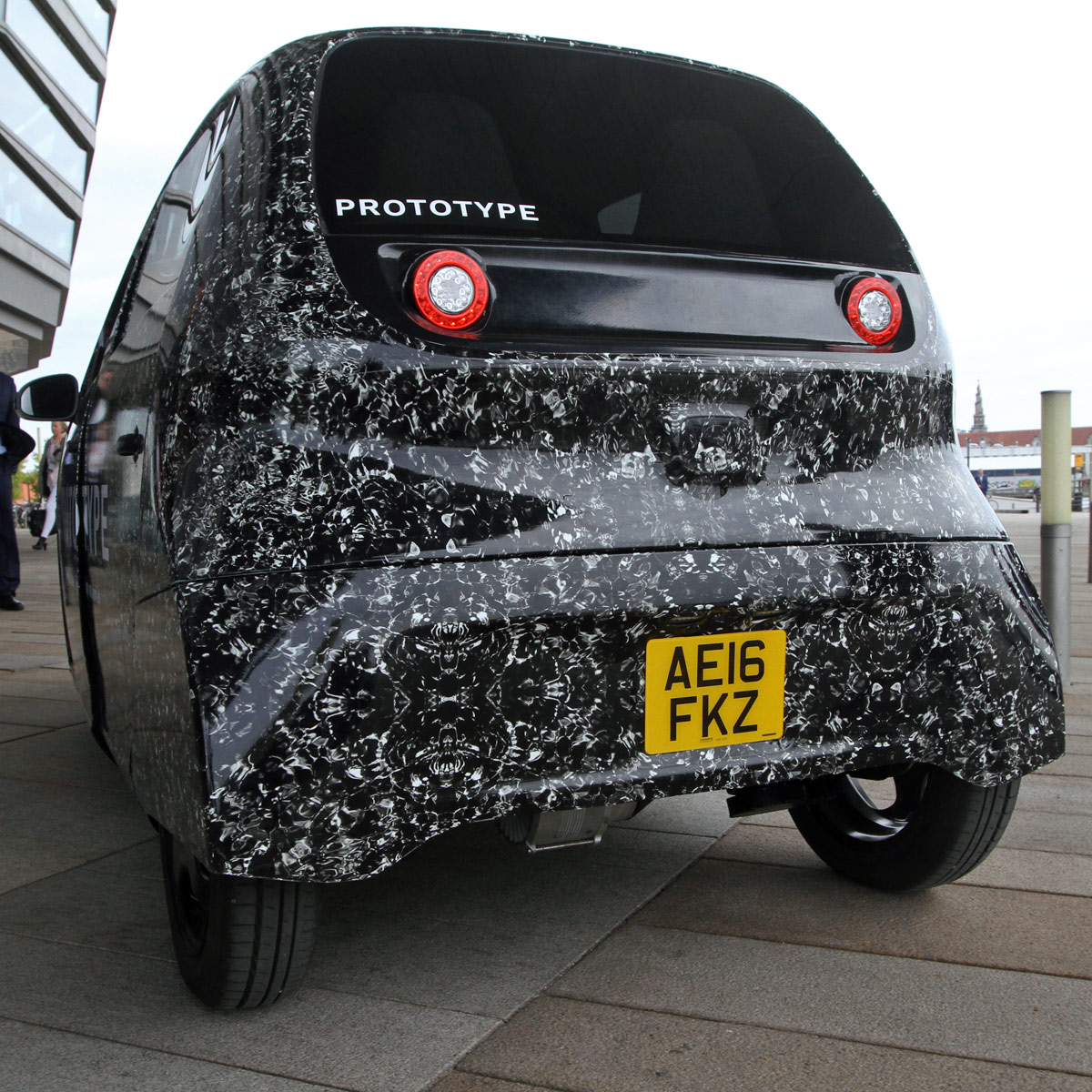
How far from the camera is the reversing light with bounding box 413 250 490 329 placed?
1.74 metres

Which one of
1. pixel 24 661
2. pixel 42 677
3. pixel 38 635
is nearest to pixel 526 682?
pixel 42 677

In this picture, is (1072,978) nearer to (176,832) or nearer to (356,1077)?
(356,1077)

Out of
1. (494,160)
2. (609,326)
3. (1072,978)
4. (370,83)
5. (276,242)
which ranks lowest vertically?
(1072,978)

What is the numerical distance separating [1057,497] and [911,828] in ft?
9.77

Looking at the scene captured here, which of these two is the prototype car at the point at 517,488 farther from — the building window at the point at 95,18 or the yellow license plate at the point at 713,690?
the building window at the point at 95,18

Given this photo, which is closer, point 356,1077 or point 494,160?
point 356,1077

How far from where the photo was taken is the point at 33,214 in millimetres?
28969

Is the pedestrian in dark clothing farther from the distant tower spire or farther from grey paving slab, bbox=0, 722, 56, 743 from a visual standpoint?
the distant tower spire

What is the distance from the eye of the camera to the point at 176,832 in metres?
1.73

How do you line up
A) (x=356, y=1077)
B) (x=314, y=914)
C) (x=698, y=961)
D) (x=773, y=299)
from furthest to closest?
1. (x=698, y=961)
2. (x=773, y=299)
3. (x=314, y=914)
4. (x=356, y=1077)

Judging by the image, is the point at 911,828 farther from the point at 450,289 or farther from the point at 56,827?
the point at 56,827

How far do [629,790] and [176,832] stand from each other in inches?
26.6

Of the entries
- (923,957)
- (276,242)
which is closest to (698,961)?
(923,957)

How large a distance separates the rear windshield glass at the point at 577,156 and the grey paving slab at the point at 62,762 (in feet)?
7.46
